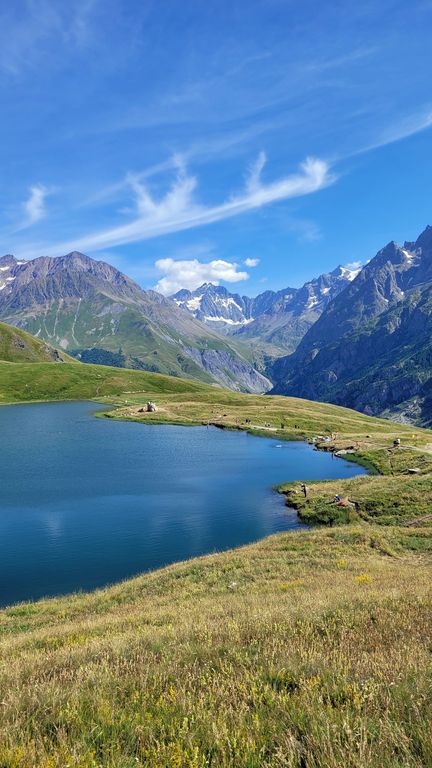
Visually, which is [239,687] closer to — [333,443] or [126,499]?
[126,499]

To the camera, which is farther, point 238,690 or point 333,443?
point 333,443

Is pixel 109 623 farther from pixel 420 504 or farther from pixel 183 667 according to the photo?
pixel 420 504

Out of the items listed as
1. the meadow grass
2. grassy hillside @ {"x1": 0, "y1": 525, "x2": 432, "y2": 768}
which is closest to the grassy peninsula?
grassy hillside @ {"x1": 0, "y1": 525, "x2": 432, "y2": 768}

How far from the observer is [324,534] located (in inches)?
1421

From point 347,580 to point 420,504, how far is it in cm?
3260

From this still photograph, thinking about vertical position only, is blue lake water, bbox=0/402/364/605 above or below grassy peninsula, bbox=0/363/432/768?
below

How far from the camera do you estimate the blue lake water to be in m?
37.8

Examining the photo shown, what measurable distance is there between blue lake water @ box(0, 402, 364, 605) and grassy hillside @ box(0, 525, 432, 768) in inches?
948

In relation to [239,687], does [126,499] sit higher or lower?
lower

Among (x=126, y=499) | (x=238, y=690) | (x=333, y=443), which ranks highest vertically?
(x=238, y=690)

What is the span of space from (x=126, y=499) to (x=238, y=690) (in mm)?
53693

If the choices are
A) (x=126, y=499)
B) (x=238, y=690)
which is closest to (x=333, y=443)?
(x=126, y=499)

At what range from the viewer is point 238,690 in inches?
284

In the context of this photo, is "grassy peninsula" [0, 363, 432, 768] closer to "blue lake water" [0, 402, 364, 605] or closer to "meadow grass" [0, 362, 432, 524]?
"blue lake water" [0, 402, 364, 605]
